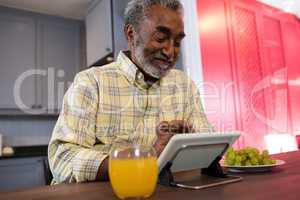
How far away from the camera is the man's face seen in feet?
3.58

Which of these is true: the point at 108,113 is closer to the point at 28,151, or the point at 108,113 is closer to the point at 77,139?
the point at 77,139

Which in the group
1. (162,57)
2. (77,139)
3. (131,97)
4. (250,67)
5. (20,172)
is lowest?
(20,172)

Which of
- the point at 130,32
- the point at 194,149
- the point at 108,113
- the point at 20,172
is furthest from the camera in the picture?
the point at 20,172

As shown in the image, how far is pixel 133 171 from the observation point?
555 mm

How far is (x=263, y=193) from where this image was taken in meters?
0.54

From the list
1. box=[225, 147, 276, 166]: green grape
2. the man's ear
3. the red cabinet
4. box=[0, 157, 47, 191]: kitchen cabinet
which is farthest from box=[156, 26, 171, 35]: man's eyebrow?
box=[0, 157, 47, 191]: kitchen cabinet

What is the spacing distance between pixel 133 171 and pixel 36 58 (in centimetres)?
260

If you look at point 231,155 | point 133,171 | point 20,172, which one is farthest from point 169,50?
point 20,172

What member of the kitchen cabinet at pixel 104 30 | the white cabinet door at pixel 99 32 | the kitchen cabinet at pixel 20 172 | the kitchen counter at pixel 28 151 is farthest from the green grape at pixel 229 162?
the kitchen counter at pixel 28 151

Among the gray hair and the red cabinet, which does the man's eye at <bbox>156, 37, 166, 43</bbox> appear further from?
the red cabinet

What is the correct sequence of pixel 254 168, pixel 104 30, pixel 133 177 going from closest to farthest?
1. pixel 133 177
2. pixel 254 168
3. pixel 104 30

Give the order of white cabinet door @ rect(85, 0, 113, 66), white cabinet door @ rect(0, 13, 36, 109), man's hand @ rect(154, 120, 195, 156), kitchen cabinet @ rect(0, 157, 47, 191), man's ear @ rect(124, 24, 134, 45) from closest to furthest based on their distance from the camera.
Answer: man's hand @ rect(154, 120, 195, 156), man's ear @ rect(124, 24, 134, 45), kitchen cabinet @ rect(0, 157, 47, 191), white cabinet door @ rect(85, 0, 113, 66), white cabinet door @ rect(0, 13, 36, 109)

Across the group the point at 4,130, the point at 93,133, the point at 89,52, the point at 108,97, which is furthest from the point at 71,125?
the point at 4,130

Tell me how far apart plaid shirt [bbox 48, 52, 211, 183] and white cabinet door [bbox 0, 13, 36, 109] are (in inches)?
73.3
